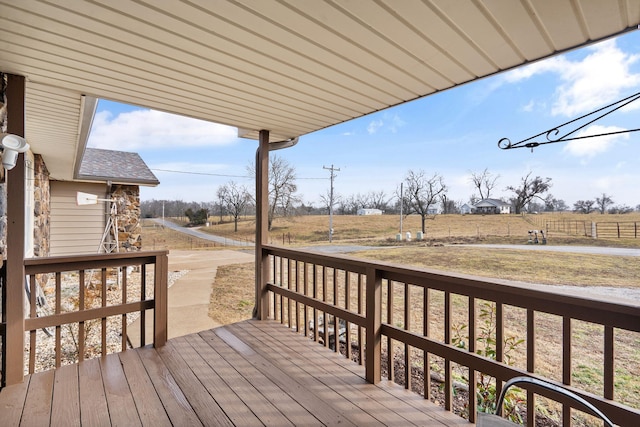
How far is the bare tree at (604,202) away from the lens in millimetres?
9453

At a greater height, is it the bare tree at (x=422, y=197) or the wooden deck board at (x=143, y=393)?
the bare tree at (x=422, y=197)

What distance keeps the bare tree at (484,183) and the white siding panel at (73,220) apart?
15.0m

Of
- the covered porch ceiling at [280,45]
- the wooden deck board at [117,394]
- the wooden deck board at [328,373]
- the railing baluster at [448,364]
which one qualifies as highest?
the covered porch ceiling at [280,45]

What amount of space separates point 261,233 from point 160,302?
4.19 ft

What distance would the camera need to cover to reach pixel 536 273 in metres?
9.89

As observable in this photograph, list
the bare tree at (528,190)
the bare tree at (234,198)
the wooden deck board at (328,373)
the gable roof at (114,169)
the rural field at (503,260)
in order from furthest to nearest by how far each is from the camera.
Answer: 1. the bare tree at (234,198)
2. the bare tree at (528,190)
3. the gable roof at (114,169)
4. the rural field at (503,260)
5. the wooden deck board at (328,373)

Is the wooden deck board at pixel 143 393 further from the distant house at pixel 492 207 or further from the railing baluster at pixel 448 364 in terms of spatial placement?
the distant house at pixel 492 207

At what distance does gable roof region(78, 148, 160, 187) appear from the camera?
22.2 feet

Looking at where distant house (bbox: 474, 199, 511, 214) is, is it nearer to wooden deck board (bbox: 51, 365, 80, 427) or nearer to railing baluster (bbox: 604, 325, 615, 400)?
railing baluster (bbox: 604, 325, 615, 400)

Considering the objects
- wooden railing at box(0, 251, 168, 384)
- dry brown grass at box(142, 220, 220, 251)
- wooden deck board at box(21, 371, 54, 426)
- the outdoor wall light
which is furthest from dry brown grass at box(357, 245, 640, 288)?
the outdoor wall light

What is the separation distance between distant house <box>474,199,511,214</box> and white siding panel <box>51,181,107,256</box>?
14.5 m

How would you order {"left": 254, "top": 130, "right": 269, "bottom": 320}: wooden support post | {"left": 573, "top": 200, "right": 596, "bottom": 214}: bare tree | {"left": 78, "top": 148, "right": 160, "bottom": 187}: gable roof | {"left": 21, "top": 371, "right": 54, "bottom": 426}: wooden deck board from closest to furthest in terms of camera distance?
{"left": 21, "top": 371, "right": 54, "bottom": 426}: wooden deck board < {"left": 254, "top": 130, "right": 269, "bottom": 320}: wooden support post < {"left": 78, "top": 148, "right": 160, "bottom": 187}: gable roof < {"left": 573, "top": 200, "right": 596, "bottom": 214}: bare tree

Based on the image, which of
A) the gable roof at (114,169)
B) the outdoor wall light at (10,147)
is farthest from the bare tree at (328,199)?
the outdoor wall light at (10,147)

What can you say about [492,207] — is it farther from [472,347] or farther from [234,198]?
[472,347]
